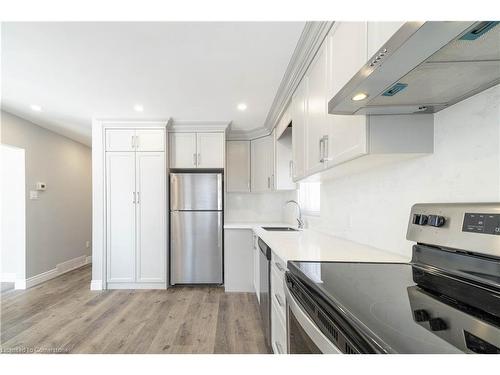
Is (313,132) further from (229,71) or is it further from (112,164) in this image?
(112,164)

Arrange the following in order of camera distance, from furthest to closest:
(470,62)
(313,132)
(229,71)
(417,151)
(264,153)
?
(264,153), (229,71), (313,132), (417,151), (470,62)

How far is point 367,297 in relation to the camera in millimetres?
779

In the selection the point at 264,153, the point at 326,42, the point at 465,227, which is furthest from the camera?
the point at 264,153

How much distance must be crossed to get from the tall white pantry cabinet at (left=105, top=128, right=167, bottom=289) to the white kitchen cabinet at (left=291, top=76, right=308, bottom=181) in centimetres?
209

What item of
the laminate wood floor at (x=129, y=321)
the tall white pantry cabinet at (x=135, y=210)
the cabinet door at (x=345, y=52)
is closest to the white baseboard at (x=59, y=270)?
the laminate wood floor at (x=129, y=321)

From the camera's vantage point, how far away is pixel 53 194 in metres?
A: 4.15

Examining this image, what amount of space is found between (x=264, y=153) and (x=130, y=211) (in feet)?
7.04

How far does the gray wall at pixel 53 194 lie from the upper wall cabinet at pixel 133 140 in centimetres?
118

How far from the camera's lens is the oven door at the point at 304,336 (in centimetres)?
72

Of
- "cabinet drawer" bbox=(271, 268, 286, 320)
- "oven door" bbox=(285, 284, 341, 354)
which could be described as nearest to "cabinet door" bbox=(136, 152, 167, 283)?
"cabinet drawer" bbox=(271, 268, 286, 320)

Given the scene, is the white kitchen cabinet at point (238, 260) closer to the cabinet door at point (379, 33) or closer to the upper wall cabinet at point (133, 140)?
the upper wall cabinet at point (133, 140)

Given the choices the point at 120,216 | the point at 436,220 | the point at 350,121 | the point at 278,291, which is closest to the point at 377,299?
the point at 436,220

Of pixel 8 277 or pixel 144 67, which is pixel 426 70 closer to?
pixel 144 67
